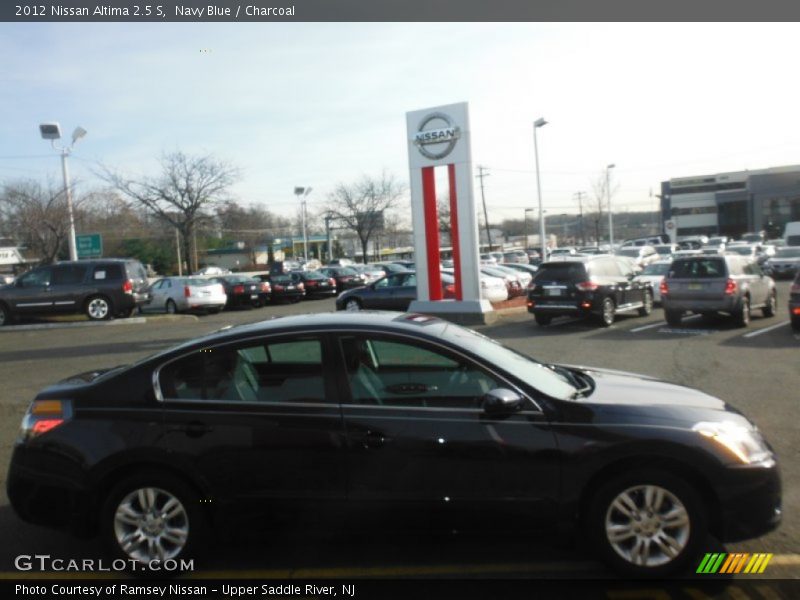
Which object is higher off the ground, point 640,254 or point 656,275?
point 640,254

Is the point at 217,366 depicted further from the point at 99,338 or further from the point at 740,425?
the point at 99,338

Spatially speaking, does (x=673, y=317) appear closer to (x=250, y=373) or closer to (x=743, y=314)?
(x=743, y=314)

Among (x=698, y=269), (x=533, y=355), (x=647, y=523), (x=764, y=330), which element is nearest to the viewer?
(x=647, y=523)

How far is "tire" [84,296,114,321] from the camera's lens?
21.1 m

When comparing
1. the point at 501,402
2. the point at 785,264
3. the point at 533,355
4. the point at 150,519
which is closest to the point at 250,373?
the point at 150,519

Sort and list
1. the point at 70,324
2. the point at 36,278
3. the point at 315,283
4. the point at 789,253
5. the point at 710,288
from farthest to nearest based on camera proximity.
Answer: the point at 789,253, the point at 315,283, the point at 36,278, the point at 70,324, the point at 710,288

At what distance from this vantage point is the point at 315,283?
103 ft

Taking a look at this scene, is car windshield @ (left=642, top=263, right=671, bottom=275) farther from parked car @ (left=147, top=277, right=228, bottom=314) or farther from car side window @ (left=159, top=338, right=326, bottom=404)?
car side window @ (left=159, top=338, right=326, bottom=404)

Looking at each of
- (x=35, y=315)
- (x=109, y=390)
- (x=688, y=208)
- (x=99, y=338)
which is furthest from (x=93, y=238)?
(x=688, y=208)

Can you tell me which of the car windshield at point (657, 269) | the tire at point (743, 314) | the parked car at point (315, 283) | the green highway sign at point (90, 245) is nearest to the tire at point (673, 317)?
the tire at point (743, 314)

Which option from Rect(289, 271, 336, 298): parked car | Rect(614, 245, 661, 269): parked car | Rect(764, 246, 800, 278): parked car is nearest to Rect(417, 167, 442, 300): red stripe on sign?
Rect(289, 271, 336, 298): parked car

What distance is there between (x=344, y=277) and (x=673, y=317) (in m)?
19.5

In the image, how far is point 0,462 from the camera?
6707 millimetres

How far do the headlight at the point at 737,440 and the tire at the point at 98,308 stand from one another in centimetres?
2015
